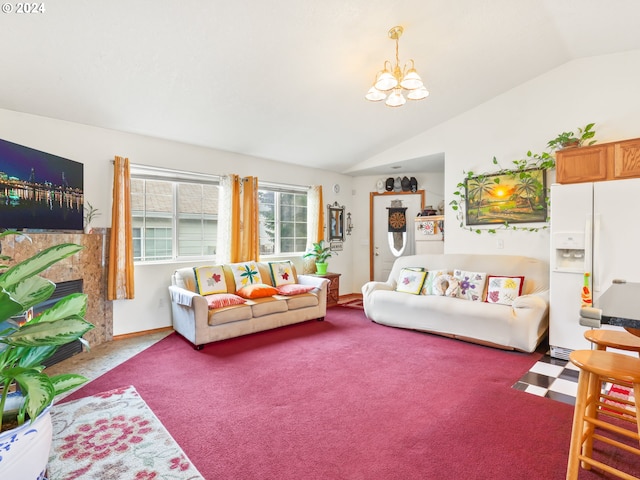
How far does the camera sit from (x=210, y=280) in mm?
4047

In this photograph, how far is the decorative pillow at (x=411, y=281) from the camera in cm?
426

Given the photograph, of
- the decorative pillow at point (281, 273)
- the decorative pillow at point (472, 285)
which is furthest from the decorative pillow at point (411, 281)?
the decorative pillow at point (281, 273)

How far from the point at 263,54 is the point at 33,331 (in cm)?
276

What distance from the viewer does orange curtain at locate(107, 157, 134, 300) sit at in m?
3.63

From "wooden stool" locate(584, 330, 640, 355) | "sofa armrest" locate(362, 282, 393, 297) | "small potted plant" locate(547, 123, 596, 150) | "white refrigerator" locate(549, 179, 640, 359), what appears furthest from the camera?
"sofa armrest" locate(362, 282, 393, 297)

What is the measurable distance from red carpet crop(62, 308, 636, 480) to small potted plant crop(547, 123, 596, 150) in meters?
2.19

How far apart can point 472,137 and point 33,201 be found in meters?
4.98

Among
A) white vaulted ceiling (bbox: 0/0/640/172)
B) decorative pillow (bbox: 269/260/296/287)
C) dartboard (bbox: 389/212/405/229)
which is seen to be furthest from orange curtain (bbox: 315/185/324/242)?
white vaulted ceiling (bbox: 0/0/640/172)

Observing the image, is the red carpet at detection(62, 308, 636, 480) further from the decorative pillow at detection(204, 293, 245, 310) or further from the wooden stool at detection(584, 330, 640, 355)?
the wooden stool at detection(584, 330, 640, 355)

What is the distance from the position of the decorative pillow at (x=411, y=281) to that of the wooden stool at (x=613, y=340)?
243 centimetres

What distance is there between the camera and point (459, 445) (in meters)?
1.86

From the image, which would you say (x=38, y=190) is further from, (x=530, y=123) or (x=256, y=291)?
(x=530, y=123)

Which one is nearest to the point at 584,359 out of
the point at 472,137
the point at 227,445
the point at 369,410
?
the point at 369,410

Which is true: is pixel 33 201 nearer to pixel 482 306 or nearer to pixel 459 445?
pixel 459 445
